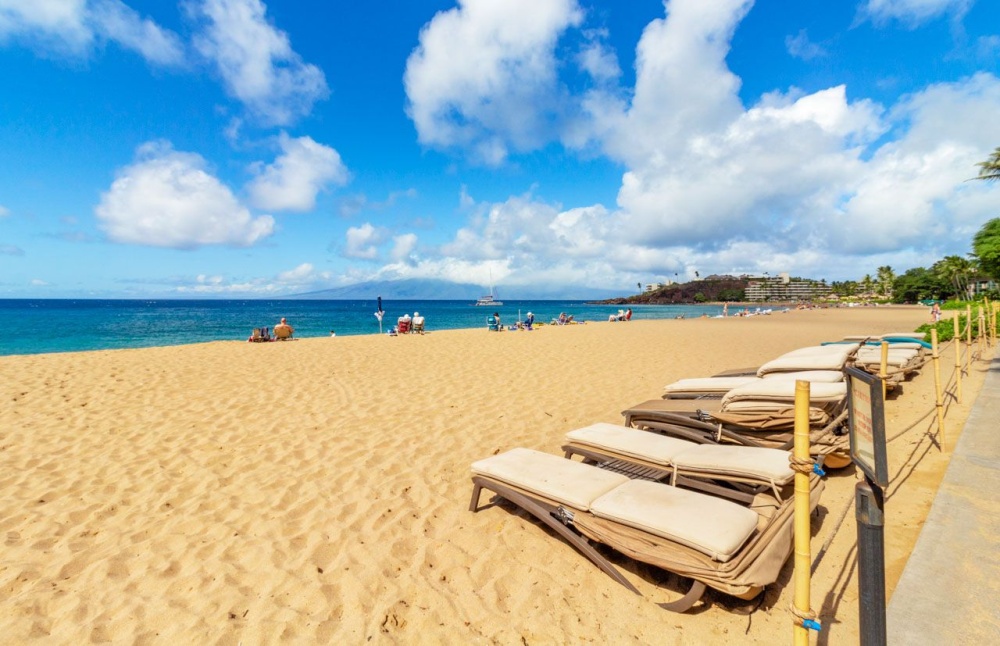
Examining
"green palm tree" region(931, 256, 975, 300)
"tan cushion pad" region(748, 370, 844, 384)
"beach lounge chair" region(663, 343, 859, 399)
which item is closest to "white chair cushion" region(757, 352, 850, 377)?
"beach lounge chair" region(663, 343, 859, 399)

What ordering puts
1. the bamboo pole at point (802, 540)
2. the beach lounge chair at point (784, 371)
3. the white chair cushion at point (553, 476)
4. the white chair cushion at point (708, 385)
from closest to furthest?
the bamboo pole at point (802, 540)
the white chair cushion at point (553, 476)
the beach lounge chair at point (784, 371)
the white chair cushion at point (708, 385)

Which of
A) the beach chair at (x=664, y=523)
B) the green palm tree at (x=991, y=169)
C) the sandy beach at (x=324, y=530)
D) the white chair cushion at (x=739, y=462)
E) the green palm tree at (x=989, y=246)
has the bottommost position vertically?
the sandy beach at (x=324, y=530)

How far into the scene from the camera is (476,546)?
11.3 ft

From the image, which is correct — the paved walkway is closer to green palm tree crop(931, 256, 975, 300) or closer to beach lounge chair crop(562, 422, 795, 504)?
beach lounge chair crop(562, 422, 795, 504)

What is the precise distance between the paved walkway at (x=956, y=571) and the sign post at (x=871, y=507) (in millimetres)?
690

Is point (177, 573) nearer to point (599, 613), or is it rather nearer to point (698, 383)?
point (599, 613)

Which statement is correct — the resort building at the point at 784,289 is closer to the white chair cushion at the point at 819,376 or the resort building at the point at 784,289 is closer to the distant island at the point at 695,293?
the distant island at the point at 695,293

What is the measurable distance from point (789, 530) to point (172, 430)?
6974 mm

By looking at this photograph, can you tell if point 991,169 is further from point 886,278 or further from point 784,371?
point 886,278

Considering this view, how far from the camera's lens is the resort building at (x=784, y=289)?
124062 mm

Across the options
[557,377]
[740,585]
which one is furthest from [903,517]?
[557,377]

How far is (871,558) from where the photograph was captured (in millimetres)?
1658

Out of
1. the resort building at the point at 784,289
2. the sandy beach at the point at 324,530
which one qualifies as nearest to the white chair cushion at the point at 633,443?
the sandy beach at the point at 324,530

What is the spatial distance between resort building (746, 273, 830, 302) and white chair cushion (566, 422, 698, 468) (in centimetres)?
13957
